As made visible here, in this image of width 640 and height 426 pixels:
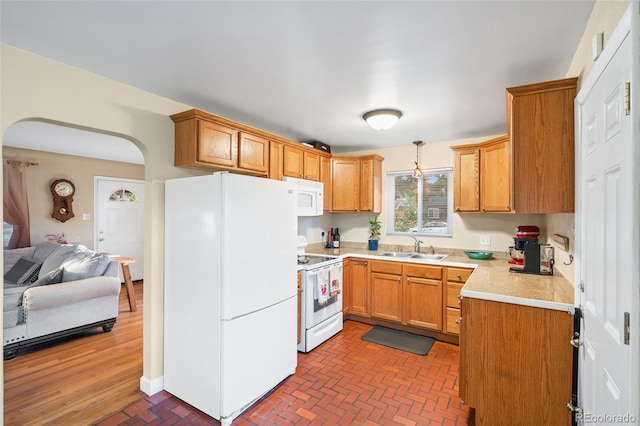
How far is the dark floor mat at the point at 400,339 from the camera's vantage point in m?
3.14

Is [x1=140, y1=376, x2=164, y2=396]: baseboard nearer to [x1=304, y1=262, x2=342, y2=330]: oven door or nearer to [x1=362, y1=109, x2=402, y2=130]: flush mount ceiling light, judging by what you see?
[x1=304, y1=262, x2=342, y2=330]: oven door

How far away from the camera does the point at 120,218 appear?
580 centimetres

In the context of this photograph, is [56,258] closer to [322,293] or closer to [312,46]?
[322,293]

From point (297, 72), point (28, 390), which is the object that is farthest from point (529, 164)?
point (28, 390)

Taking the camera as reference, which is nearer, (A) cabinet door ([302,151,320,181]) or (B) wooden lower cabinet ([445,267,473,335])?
(B) wooden lower cabinet ([445,267,473,335])

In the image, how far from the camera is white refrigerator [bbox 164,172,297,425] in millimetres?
2029

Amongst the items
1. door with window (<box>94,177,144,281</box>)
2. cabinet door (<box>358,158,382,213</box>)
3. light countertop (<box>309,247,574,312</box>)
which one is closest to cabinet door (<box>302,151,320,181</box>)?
cabinet door (<box>358,158,382,213</box>)

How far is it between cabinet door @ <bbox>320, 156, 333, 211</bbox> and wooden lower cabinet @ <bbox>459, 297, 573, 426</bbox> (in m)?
2.44

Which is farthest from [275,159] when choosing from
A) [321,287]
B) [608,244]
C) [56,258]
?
[56,258]

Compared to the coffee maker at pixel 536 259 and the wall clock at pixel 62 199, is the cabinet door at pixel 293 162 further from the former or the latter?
the wall clock at pixel 62 199

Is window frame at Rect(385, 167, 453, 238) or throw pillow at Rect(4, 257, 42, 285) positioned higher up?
window frame at Rect(385, 167, 453, 238)

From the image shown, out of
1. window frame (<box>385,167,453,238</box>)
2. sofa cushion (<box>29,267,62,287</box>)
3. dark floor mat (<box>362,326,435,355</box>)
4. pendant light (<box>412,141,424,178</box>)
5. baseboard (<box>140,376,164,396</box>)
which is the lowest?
dark floor mat (<box>362,326,435,355</box>)

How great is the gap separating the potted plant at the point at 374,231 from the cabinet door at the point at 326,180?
27.0 inches
